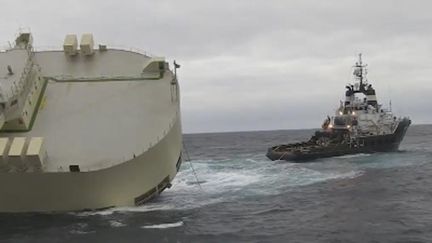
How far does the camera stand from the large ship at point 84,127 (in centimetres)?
2152

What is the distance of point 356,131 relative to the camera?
206ft

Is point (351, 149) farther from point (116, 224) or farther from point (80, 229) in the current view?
point (80, 229)

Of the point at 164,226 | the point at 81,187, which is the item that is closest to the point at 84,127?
the point at 81,187

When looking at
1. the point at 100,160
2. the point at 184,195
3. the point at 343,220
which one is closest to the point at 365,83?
the point at 184,195

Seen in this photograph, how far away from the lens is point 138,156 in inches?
891

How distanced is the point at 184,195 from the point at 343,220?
10684 mm

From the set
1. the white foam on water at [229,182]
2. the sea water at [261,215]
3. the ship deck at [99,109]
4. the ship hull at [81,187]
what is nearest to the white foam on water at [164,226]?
the sea water at [261,215]

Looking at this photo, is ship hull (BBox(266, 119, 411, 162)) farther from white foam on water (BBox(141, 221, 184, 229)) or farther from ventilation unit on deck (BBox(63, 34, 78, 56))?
white foam on water (BBox(141, 221, 184, 229))

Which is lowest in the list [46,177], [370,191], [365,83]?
[370,191]

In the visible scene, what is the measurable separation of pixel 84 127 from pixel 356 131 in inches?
1718

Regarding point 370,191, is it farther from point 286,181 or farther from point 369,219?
point 369,219

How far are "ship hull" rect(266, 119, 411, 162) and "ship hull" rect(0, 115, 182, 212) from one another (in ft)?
110

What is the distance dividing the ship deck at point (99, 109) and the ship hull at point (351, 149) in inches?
1141

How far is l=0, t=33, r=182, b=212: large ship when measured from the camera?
2152 centimetres
